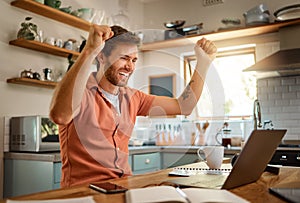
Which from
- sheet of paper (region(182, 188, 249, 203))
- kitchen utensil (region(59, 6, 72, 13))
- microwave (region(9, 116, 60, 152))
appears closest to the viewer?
sheet of paper (region(182, 188, 249, 203))

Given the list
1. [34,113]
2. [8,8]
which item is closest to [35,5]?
[8,8]

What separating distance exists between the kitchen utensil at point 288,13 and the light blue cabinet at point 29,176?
260 cm

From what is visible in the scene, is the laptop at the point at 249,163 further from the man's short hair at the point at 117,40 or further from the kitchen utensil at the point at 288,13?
the kitchen utensil at the point at 288,13

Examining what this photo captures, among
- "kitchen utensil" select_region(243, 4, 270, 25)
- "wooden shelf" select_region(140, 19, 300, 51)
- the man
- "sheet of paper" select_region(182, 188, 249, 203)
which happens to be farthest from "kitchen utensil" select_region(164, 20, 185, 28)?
"sheet of paper" select_region(182, 188, 249, 203)

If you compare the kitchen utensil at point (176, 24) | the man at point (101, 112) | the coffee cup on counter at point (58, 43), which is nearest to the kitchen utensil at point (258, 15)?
the kitchen utensil at point (176, 24)

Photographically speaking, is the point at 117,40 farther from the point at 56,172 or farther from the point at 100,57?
the point at 56,172

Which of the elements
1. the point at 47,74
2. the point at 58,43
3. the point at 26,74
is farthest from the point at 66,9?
the point at 26,74

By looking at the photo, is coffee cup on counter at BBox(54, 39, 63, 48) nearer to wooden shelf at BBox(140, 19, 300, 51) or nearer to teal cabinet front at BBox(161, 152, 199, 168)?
wooden shelf at BBox(140, 19, 300, 51)

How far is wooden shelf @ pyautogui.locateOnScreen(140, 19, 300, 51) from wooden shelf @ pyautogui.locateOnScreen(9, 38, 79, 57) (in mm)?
Result: 803

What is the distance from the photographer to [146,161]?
350cm

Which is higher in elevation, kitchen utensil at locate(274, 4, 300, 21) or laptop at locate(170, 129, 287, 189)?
kitchen utensil at locate(274, 4, 300, 21)

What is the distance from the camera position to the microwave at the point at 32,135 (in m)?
2.69

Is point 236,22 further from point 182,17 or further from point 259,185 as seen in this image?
point 259,185

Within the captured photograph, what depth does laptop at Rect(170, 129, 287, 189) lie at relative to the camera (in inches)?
38.5
